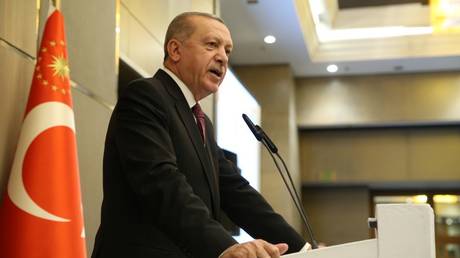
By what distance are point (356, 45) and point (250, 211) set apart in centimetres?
801

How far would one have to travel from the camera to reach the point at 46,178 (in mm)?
2047

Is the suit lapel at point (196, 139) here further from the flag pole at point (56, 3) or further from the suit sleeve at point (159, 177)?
the flag pole at point (56, 3)

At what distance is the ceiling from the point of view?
905 cm

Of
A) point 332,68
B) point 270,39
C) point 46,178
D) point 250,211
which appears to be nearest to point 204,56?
point 250,211

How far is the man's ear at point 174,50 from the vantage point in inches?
84.2

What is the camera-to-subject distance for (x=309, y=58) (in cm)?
972

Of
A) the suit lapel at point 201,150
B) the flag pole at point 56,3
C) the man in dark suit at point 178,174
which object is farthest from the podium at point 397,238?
the flag pole at point 56,3

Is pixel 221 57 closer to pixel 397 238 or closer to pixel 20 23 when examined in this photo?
pixel 20 23

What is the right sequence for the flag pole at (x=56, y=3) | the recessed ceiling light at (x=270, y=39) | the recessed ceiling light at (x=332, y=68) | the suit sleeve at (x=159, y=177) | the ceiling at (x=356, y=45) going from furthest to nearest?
the recessed ceiling light at (x=332, y=68) → the ceiling at (x=356, y=45) → the recessed ceiling light at (x=270, y=39) → the flag pole at (x=56, y=3) → the suit sleeve at (x=159, y=177)

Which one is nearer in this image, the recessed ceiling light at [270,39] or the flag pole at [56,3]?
the flag pole at [56,3]

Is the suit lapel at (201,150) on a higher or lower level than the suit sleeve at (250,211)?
higher

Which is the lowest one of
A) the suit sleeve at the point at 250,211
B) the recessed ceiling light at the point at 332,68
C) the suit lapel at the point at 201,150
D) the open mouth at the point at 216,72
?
the suit sleeve at the point at 250,211

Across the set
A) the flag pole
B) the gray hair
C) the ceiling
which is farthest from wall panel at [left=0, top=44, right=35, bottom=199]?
the ceiling

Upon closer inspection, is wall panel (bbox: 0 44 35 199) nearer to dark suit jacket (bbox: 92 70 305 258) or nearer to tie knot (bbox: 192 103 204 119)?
dark suit jacket (bbox: 92 70 305 258)
